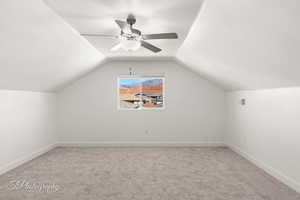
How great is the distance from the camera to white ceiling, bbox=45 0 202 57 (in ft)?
7.00

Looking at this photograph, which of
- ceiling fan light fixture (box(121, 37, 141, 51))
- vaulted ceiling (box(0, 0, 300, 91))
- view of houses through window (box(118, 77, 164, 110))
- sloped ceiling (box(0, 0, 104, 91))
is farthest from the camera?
view of houses through window (box(118, 77, 164, 110))

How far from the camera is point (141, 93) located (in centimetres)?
552

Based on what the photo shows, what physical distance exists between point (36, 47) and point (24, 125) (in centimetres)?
197

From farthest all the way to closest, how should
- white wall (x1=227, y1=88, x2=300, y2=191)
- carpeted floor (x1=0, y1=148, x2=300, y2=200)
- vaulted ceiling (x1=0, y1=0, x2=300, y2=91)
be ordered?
white wall (x1=227, y1=88, x2=300, y2=191) < carpeted floor (x1=0, y1=148, x2=300, y2=200) < vaulted ceiling (x1=0, y1=0, x2=300, y2=91)

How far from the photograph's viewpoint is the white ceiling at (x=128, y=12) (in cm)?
213

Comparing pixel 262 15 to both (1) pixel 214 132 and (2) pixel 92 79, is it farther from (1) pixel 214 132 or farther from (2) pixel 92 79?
(2) pixel 92 79

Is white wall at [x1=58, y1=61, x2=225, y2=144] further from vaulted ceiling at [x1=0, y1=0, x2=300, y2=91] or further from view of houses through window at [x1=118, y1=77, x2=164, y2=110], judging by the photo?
vaulted ceiling at [x1=0, y1=0, x2=300, y2=91]

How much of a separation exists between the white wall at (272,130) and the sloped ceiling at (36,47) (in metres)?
3.22

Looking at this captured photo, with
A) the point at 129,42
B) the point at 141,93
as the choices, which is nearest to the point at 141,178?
the point at 129,42

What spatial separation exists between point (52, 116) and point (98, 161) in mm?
1969

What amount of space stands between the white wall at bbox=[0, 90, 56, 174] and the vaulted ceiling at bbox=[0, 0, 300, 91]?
0.36 meters

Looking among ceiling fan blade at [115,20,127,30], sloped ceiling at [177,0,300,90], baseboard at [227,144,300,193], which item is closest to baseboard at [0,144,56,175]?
ceiling fan blade at [115,20,127,30]

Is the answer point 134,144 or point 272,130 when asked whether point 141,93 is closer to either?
point 134,144

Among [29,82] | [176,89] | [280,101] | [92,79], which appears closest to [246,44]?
[280,101]
